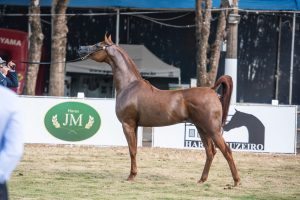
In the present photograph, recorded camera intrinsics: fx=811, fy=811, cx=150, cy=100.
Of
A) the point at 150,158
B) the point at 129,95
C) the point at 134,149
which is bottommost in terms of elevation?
the point at 150,158

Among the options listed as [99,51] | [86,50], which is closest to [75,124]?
[86,50]

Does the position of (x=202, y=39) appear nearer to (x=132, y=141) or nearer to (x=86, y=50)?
(x=86, y=50)

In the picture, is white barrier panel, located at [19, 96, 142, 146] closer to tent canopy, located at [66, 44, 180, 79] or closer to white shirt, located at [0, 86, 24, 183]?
tent canopy, located at [66, 44, 180, 79]

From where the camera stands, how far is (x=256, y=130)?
60.7ft

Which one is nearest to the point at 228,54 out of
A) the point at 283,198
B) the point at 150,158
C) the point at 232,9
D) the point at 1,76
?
the point at 232,9

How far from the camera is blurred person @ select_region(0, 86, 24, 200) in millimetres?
5676

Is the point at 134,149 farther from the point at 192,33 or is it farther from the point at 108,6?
the point at 192,33

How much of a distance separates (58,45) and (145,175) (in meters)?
8.91

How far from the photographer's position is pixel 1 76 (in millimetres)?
15852

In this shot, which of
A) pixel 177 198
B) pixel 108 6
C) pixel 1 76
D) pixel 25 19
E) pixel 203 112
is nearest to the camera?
pixel 177 198

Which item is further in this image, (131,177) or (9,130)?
(131,177)

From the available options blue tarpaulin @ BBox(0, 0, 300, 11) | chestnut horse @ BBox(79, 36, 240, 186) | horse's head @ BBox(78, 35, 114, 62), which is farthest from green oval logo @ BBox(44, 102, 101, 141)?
blue tarpaulin @ BBox(0, 0, 300, 11)

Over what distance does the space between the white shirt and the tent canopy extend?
2156 centimetres

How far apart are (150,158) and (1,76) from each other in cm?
358
